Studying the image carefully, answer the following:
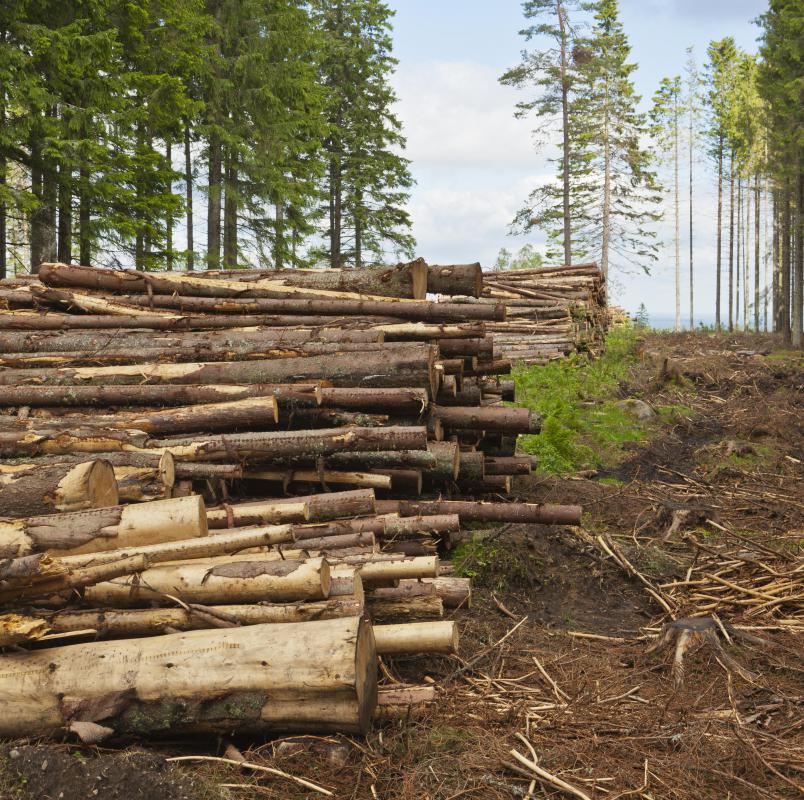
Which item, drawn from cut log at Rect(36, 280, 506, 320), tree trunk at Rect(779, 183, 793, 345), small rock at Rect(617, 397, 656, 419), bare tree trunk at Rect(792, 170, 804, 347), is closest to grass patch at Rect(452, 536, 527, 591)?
cut log at Rect(36, 280, 506, 320)

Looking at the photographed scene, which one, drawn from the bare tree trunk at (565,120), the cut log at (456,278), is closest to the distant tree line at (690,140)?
the bare tree trunk at (565,120)

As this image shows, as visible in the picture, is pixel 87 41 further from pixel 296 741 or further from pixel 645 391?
pixel 296 741

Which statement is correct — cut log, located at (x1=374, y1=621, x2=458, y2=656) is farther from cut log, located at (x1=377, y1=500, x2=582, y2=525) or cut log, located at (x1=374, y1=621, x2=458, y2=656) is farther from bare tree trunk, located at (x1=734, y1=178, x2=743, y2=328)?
bare tree trunk, located at (x1=734, y1=178, x2=743, y2=328)

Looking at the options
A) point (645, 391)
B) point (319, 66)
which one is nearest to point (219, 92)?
Answer: point (319, 66)

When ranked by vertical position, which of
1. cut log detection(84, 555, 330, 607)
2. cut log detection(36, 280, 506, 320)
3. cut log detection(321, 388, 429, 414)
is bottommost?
cut log detection(84, 555, 330, 607)

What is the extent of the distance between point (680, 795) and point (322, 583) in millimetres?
1944

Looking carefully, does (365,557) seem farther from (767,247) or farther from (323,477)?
(767,247)

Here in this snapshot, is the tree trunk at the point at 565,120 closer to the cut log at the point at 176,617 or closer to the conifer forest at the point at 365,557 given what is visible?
the conifer forest at the point at 365,557

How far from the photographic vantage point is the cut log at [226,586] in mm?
3734

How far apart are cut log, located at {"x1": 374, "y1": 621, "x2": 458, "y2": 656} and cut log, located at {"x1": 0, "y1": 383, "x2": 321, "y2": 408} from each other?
2.22 meters

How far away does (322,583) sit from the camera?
373 centimetres

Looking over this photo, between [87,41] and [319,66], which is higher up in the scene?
[319,66]

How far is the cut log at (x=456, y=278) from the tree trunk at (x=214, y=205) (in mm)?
12884

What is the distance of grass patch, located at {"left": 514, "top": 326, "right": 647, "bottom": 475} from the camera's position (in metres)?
9.95
